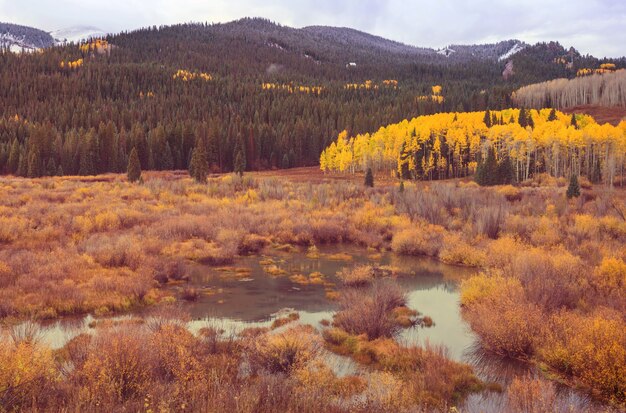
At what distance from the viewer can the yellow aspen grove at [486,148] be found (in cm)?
7556

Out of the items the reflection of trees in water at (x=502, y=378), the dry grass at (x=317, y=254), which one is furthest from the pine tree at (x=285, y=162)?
the reflection of trees in water at (x=502, y=378)

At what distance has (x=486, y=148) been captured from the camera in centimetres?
8306

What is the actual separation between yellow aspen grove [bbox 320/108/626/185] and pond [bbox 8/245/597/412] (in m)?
56.7

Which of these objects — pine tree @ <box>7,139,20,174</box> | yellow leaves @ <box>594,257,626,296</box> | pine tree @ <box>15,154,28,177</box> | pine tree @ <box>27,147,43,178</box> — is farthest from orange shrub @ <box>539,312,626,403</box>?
pine tree @ <box>7,139,20,174</box>

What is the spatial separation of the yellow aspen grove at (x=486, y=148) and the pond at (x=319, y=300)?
186 feet

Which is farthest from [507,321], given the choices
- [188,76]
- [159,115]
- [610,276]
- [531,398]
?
[188,76]

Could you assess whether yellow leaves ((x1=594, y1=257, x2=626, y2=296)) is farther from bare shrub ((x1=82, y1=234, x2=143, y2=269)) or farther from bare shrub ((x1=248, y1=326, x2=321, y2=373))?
bare shrub ((x1=82, y1=234, x2=143, y2=269))

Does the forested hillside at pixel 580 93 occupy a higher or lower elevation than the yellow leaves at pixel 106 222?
higher

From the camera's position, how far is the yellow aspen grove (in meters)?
75.6

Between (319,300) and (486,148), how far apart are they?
243 ft

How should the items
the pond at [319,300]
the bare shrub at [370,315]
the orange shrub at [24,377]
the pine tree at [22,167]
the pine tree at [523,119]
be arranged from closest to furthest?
the orange shrub at [24,377] < the pond at [319,300] < the bare shrub at [370,315] < the pine tree at [22,167] < the pine tree at [523,119]

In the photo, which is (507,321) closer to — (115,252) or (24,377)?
(24,377)

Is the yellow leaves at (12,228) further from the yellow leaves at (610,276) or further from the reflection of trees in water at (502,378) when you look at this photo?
the yellow leaves at (610,276)

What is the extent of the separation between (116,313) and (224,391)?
9628 mm
